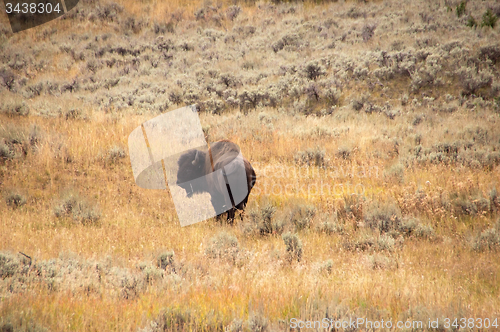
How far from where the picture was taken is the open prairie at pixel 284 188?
3.68 metres

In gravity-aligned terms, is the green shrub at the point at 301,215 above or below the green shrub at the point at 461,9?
below

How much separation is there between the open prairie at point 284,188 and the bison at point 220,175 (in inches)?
21.8

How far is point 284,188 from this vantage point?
29.9 feet

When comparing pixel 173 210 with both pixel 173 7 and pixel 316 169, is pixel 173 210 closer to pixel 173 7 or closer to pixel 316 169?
pixel 316 169

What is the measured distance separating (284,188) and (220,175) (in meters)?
3.22

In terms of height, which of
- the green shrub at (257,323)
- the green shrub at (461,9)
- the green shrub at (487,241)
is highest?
the green shrub at (461,9)

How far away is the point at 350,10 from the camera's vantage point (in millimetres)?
26219

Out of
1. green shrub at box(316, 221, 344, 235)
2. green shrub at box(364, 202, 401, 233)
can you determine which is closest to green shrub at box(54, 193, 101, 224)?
green shrub at box(316, 221, 344, 235)

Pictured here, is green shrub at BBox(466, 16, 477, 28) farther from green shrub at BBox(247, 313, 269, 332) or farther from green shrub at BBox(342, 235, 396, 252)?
green shrub at BBox(247, 313, 269, 332)

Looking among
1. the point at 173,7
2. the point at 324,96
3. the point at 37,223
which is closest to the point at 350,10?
the point at 324,96

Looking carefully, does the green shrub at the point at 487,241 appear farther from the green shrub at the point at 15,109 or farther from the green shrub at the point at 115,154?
the green shrub at the point at 15,109

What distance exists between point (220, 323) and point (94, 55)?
89.9 feet

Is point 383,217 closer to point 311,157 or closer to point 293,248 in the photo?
point 293,248

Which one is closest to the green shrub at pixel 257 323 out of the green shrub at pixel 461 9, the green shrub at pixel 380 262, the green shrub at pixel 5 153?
the green shrub at pixel 380 262
